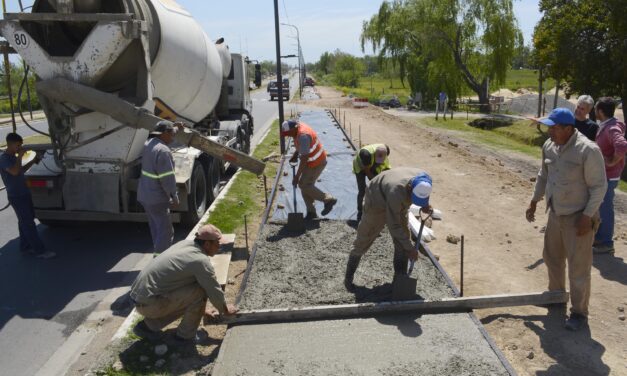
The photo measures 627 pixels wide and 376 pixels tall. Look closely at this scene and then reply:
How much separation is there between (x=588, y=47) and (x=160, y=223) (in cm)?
1645

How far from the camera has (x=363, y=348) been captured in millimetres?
4137

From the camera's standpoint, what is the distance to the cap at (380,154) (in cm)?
624

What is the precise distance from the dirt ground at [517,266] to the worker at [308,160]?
1.90 m

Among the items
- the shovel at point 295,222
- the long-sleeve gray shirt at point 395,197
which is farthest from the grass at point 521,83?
the long-sleeve gray shirt at point 395,197

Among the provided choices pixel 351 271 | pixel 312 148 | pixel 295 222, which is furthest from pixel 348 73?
pixel 351 271

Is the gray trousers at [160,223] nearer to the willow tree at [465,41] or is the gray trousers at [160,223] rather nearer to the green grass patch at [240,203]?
the green grass patch at [240,203]

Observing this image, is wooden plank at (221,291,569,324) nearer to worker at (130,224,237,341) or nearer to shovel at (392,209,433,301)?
shovel at (392,209,433,301)

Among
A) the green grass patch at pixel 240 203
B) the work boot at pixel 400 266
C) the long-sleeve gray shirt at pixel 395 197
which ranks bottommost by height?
the green grass patch at pixel 240 203

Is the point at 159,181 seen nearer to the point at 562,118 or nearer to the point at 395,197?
the point at 395,197

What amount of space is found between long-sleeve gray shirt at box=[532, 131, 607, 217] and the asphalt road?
483 centimetres

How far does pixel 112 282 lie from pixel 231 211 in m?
2.75

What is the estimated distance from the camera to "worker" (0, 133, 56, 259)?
6.30m

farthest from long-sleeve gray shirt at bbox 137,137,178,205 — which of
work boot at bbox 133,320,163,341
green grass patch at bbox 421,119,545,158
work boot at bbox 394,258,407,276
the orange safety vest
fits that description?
green grass patch at bbox 421,119,545,158

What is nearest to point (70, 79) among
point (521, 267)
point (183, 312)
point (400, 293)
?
point (183, 312)
